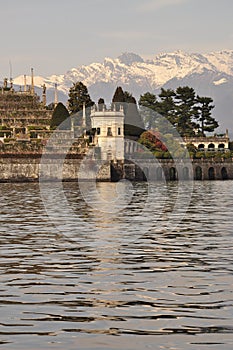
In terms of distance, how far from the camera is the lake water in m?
21.4

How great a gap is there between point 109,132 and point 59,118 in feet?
40.4

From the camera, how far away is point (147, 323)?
2253 centimetres

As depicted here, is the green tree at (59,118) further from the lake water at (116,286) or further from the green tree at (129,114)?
the lake water at (116,286)

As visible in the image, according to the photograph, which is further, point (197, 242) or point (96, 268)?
point (197, 242)

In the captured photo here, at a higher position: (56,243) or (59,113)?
(59,113)

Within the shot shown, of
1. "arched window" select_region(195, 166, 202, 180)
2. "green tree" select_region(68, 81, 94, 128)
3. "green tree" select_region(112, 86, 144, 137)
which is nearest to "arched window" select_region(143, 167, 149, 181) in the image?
"green tree" select_region(112, 86, 144, 137)

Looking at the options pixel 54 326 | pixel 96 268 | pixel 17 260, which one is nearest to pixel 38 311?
pixel 54 326

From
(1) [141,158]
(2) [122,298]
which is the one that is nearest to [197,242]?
(2) [122,298]

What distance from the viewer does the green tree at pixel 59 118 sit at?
15562 cm

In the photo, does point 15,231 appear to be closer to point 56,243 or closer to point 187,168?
point 56,243

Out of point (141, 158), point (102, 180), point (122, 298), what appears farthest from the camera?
point (141, 158)

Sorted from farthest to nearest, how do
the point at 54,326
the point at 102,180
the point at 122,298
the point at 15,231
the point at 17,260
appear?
the point at 102,180
the point at 15,231
the point at 17,260
the point at 122,298
the point at 54,326

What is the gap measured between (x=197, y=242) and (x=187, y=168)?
122 m

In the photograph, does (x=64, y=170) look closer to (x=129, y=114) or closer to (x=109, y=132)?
(x=109, y=132)
